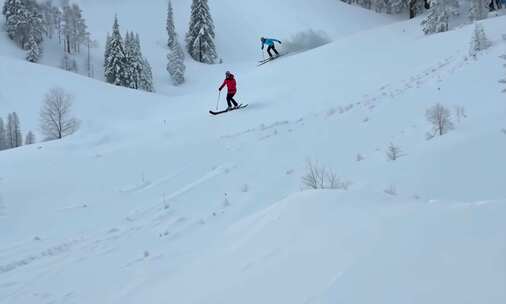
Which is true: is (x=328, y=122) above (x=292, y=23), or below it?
below

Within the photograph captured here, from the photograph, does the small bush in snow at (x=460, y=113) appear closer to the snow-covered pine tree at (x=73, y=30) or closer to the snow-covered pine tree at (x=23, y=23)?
the snow-covered pine tree at (x=23, y=23)

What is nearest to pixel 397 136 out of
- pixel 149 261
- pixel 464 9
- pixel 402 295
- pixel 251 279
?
pixel 149 261

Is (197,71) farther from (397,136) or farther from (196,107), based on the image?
(397,136)

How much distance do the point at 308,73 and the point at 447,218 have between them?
24445mm

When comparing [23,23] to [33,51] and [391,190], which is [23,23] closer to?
[33,51]

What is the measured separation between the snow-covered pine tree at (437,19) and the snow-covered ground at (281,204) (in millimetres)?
9895

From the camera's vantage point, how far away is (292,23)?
73.3 m

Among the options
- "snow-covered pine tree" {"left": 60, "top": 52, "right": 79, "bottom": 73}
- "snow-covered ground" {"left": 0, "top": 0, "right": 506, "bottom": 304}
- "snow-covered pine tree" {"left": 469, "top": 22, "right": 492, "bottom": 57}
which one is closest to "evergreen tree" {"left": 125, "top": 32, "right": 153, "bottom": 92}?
"snow-covered pine tree" {"left": 60, "top": 52, "right": 79, "bottom": 73}

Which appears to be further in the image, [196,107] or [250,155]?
[196,107]

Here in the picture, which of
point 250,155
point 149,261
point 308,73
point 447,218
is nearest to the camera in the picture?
point 447,218

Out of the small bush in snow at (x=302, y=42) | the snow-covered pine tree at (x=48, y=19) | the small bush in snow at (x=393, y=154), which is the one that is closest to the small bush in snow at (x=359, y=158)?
the small bush in snow at (x=393, y=154)

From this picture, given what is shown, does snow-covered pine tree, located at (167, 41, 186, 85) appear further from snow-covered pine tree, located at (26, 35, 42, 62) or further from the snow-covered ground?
the snow-covered ground

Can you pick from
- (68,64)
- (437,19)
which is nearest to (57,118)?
(437,19)

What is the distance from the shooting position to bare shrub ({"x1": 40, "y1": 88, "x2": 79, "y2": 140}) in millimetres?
39000
